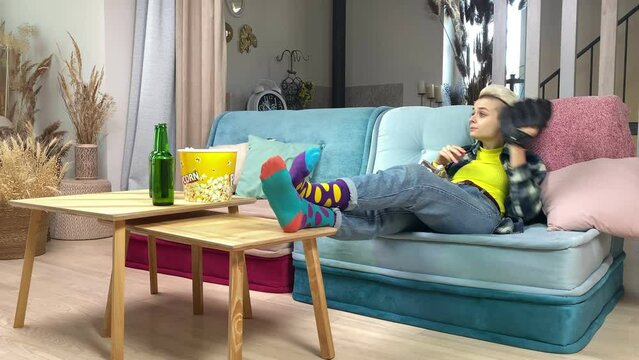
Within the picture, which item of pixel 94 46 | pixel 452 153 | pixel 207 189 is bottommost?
pixel 207 189

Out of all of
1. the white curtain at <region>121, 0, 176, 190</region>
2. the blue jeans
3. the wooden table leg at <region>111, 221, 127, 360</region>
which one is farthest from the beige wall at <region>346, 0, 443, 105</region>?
the wooden table leg at <region>111, 221, 127, 360</region>

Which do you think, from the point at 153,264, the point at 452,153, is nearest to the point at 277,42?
the point at 153,264

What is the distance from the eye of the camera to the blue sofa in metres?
1.68

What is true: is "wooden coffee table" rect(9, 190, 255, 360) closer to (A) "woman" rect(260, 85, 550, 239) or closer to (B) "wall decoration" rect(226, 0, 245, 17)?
(A) "woman" rect(260, 85, 550, 239)

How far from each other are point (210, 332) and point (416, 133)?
1166mm

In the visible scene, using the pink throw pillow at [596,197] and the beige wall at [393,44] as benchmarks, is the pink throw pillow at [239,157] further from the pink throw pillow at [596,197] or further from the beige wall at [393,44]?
the beige wall at [393,44]

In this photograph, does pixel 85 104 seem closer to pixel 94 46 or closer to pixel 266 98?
pixel 94 46

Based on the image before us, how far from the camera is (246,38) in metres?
5.23

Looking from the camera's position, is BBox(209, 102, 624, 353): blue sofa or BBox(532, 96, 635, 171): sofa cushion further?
BBox(532, 96, 635, 171): sofa cushion

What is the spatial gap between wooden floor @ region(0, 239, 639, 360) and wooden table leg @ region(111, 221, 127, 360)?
0.49 feet

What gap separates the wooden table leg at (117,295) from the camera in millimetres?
1494

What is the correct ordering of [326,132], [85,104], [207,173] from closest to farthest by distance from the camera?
[207,173] < [326,132] < [85,104]

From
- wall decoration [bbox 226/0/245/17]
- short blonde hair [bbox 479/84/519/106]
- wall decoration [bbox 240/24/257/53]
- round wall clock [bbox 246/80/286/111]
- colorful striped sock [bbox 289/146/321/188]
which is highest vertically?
wall decoration [bbox 226/0/245/17]

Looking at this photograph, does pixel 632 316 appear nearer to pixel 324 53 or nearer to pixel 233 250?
pixel 233 250
